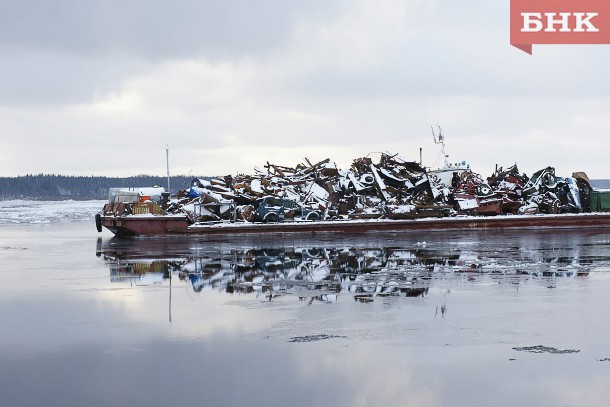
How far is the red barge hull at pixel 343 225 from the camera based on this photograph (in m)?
35.7

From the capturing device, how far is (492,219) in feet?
128

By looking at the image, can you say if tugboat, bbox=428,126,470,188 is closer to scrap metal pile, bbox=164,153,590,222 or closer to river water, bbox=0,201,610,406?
scrap metal pile, bbox=164,153,590,222

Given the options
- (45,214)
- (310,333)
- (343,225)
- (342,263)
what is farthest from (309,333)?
(45,214)

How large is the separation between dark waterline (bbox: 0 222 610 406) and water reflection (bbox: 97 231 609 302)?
4.4 inches

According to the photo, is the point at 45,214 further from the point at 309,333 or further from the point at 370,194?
the point at 309,333

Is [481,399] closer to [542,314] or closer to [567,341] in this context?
[567,341]

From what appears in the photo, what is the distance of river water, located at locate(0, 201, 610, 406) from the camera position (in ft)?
24.7

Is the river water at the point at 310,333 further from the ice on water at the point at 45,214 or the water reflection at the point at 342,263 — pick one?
the ice on water at the point at 45,214

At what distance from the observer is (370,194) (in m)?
40.7

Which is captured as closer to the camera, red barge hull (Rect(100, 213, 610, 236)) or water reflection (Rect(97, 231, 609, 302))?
water reflection (Rect(97, 231, 609, 302))

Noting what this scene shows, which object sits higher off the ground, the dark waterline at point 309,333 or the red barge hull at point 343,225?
the red barge hull at point 343,225

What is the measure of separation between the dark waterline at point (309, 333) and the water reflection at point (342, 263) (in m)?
0.11

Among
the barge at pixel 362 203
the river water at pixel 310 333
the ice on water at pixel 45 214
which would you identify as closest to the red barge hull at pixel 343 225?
the barge at pixel 362 203

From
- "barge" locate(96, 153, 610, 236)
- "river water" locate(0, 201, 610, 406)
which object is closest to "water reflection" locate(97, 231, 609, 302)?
"river water" locate(0, 201, 610, 406)
